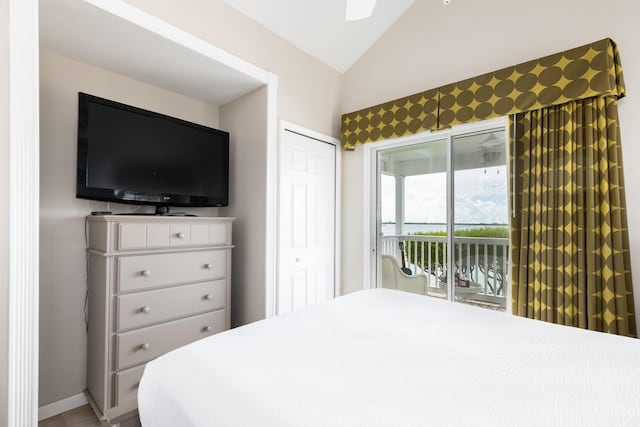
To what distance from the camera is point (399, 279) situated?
2961 mm

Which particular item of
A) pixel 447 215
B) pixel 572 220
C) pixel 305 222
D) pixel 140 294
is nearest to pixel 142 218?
pixel 140 294

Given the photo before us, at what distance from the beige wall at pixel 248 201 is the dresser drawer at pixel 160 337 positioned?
0.30 m

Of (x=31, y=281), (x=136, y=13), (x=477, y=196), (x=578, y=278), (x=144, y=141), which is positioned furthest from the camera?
(x=477, y=196)

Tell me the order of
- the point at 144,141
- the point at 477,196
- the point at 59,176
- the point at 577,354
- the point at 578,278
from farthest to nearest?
the point at 477,196, the point at 144,141, the point at 59,176, the point at 578,278, the point at 577,354

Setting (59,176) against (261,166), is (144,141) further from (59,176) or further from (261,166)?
(261,166)

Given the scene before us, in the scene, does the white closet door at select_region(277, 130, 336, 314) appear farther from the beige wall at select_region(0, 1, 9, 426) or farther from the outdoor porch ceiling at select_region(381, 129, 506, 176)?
the beige wall at select_region(0, 1, 9, 426)

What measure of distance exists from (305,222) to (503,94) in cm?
183

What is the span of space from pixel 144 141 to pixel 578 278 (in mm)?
2996

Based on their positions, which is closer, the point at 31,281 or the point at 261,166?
the point at 31,281

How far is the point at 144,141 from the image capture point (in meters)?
2.14

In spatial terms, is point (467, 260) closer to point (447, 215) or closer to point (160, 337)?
point (447, 215)

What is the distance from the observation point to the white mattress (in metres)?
0.66

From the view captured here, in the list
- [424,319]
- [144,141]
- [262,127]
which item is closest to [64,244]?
[144,141]

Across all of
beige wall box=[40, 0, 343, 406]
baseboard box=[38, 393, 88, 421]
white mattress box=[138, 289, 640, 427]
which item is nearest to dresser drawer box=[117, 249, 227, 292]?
beige wall box=[40, 0, 343, 406]
